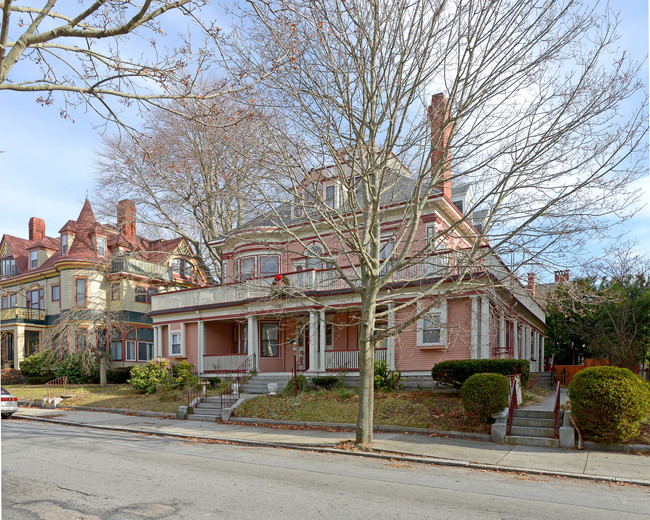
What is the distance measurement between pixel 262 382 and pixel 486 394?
1121 cm

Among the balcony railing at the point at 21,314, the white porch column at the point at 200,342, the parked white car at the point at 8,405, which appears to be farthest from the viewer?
the balcony railing at the point at 21,314

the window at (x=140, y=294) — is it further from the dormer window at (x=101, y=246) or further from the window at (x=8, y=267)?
the window at (x=8, y=267)

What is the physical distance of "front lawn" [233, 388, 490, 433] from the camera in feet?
47.6

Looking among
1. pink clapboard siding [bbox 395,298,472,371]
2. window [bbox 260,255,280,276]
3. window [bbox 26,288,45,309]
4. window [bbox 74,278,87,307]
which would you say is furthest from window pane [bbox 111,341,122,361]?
pink clapboard siding [bbox 395,298,472,371]

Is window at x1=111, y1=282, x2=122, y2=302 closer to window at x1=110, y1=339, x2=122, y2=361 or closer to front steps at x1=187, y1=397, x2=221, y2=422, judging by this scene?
window at x1=110, y1=339, x2=122, y2=361

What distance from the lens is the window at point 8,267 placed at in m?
42.3

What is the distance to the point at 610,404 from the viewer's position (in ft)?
37.1

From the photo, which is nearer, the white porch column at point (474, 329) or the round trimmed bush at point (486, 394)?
the round trimmed bush at point (486, 394)

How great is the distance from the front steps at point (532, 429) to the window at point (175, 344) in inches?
723

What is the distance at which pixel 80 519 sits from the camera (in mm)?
6477

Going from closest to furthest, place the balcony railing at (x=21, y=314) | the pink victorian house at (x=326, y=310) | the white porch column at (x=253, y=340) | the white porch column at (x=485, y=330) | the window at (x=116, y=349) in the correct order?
the pink victorian house at (x=326, y=310) < the white porch column at (x=485, y=330) < the white porch column at (x=253, y=340) < the window at (x=116, y=349) < the balcony railing at (x=21, y=314)

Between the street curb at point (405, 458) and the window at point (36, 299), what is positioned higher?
the window at point (36, 299)

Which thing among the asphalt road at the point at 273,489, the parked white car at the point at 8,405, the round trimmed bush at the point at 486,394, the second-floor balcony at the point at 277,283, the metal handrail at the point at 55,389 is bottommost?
the metal handrail at the point at 55,389

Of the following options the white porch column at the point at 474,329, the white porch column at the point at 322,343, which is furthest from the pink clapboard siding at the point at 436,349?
the white porch column at the point at 322,343
